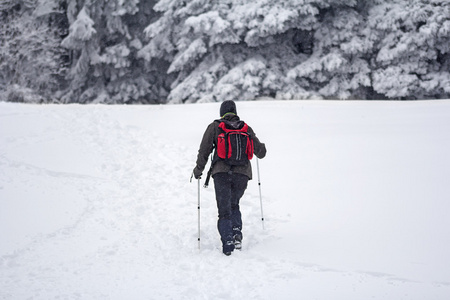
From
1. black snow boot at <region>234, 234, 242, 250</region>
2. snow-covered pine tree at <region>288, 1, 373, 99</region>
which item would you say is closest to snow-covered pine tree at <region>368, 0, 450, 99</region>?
snow-covered pine tree at <region>288, 1, 373, 99</region>

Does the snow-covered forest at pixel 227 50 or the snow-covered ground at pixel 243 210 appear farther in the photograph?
the snow-covered forest at pixel 227 50

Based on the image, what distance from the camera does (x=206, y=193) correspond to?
646 centimetres

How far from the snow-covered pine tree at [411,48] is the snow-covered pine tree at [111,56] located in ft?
34.7

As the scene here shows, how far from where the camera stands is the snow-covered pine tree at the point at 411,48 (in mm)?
13352

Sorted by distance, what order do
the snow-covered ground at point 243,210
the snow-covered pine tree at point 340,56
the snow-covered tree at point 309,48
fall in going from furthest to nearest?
the snow-covered pine tree at point 340,56 → the snow-covered tree at point 309,48 → the snow-covered ground at point 243,210

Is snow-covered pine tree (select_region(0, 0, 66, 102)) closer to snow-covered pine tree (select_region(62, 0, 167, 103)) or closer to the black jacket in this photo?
snow-covered pine tree (select_region(62, 0, 167, 103))

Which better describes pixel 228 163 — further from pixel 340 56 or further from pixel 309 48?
pixel 309 48

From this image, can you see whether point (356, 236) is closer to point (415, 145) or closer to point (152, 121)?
point (415, 145)

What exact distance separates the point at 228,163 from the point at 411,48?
12.0m

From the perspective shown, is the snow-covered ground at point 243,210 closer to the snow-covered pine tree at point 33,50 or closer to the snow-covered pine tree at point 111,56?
the snow-covered pine tree at point 111,56

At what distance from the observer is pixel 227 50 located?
16.5 m

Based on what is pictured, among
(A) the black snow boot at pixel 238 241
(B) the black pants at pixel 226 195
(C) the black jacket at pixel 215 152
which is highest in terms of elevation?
(C) the black jacket at pixel 215 152

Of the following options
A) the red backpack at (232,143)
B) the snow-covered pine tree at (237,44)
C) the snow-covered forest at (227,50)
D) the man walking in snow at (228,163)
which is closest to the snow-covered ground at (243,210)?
the man walking in snow at (228,163)

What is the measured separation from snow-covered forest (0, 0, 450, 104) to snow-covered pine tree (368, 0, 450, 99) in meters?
0.04
